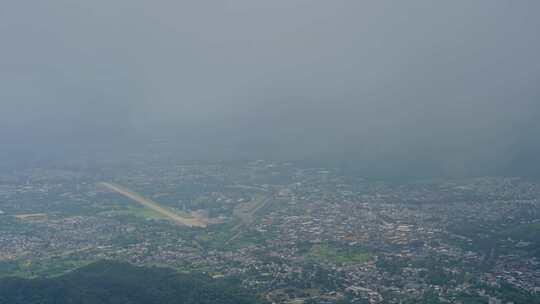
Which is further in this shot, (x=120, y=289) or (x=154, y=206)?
(x=154, y=206)

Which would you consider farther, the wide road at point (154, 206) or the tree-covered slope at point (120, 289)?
the wide road at point (154, 206)

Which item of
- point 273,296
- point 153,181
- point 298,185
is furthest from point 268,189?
point 273,296

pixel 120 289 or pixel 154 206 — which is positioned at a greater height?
pixel 154 206

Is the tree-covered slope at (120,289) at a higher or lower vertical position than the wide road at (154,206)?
lower

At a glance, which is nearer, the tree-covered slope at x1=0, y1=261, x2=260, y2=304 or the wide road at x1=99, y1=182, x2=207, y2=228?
the tree-covered slope at x1=0, y1=261, x2=260, y2=304

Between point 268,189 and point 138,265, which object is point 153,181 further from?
point 138,265
